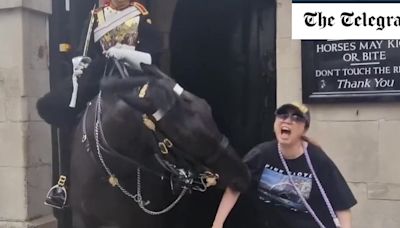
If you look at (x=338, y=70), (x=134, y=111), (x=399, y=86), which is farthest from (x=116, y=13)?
(x=399, y=86)

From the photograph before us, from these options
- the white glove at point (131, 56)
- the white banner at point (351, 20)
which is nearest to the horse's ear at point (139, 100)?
the white glove at point (131, 56)

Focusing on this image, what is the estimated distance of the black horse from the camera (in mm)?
3295

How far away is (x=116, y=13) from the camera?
4098mm

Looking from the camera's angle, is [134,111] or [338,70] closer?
A: [134,111]

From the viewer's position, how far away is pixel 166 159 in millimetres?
3402

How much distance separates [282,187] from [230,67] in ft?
5.75

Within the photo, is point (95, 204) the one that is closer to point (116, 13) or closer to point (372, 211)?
point (116, 13)

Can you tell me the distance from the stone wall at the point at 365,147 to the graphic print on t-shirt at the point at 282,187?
101 centimetres

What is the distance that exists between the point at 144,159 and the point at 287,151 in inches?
32.1

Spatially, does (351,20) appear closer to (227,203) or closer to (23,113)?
(227,203)

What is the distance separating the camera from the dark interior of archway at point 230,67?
4852 mm

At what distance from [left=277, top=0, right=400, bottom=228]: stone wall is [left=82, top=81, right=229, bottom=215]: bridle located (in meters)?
1.23

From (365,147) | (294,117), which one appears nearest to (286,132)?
(294,117)

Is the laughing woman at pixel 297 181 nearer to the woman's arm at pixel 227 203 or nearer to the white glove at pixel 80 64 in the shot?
the woman's arm at pixel 227 203
